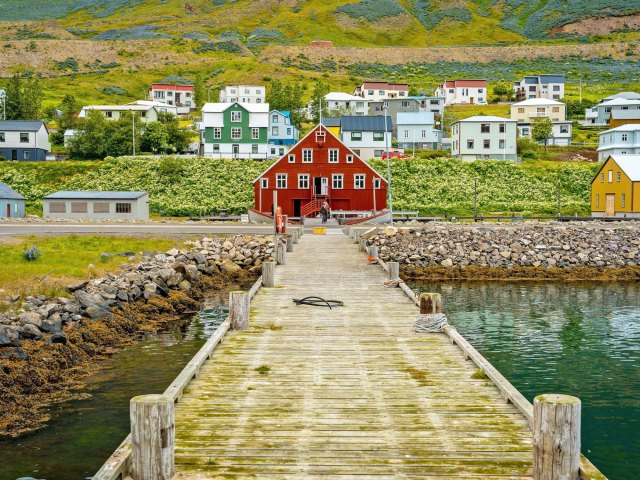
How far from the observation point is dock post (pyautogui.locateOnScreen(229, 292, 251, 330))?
18.9 m

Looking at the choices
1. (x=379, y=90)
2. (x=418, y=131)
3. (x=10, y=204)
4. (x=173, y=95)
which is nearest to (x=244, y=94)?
(x=173, y=95)

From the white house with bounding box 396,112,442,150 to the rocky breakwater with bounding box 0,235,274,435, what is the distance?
7263 cm

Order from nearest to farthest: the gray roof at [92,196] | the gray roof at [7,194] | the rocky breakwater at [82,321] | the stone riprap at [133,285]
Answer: the rocky breakwater at [82,321] < the stone riprap at [133,285] < the gray roof at [92,196] < the gray roof at [7,194]

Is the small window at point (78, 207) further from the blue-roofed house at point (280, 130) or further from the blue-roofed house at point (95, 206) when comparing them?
the blue-roofed house at point (280, 130)

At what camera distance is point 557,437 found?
924 centimetres

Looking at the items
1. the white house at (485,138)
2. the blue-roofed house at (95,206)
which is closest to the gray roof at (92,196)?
the blue-roofed house at (95,206)

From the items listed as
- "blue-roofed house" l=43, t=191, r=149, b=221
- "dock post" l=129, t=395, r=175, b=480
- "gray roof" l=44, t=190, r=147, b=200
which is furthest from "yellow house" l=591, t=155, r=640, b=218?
"dock post" l=129, t=395, r=175, b=480

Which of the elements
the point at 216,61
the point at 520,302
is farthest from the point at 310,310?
the point at 216,61

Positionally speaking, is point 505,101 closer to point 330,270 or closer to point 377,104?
point 377,104

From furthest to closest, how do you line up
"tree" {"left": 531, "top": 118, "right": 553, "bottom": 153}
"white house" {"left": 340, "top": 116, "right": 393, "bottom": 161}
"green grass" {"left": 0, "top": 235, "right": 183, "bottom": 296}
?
"tree" {"left": 531, "top": 118, "right": 553, "bottom": 153}
"white house" {"left": 340, "top": 116, "right": 393, "bottom": 161}
"green grass" {"left": 0, "top": 235, "right": 183, "bottom": 296}

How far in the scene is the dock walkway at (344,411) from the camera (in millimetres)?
10094

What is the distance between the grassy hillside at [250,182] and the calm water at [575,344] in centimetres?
3710

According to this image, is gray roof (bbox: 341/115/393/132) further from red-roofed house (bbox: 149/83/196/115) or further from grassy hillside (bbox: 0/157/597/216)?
red-roofed house (bbox: 149/83/196/115)

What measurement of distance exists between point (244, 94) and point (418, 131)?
5206 centimetres
